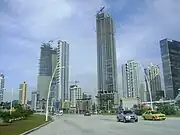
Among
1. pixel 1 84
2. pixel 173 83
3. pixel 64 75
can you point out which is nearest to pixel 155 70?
pixel 173 83

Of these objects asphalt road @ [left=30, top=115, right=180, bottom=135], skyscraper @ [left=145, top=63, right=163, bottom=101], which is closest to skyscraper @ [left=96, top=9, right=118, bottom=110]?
skyscraper @ [left=145, top=63, right=163, bottom=101]

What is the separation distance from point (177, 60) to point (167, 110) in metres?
62.4

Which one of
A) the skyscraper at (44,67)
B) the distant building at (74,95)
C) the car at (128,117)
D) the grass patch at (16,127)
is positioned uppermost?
the skyscraper at (44,67)

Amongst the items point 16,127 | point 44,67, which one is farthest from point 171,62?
point 16,127

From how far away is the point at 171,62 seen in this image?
117750 millimetres

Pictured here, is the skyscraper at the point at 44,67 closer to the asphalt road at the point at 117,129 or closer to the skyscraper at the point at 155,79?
the skyscraper at the point at 155,79

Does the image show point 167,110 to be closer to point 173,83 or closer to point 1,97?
point 1,97

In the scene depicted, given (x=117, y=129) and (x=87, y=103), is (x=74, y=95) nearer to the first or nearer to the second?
(x=87, y=103)

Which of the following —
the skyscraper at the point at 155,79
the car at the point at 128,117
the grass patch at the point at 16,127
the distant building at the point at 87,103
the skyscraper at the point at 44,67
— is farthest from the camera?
the distant building at the point at 87,103

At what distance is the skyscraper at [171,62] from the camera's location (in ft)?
392

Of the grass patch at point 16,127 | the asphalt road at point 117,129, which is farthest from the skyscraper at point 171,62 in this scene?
the asphalt road at point 117,129

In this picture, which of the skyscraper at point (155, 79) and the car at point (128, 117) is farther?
the skyscraper at point (155, 79)

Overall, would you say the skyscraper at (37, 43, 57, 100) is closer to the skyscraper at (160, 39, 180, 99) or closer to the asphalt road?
the skyscraper at (160, 39, 180, 99)

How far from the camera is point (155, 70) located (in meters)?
109
